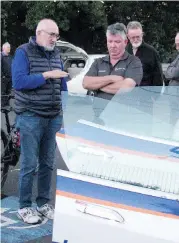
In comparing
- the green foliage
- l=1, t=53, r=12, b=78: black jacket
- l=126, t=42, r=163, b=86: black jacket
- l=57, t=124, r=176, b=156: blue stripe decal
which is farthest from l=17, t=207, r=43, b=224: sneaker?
the green foliage

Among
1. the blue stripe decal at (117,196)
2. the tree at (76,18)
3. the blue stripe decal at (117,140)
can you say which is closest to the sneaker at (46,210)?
the blue stripe decal at (117,140)

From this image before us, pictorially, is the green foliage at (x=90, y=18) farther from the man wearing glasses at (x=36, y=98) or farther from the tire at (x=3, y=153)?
the man wearing glasses at (x=36, y=98)

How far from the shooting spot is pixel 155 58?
16.8 ft

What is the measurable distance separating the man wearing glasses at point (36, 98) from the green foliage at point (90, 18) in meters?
18.0

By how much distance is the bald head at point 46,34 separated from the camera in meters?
3.86

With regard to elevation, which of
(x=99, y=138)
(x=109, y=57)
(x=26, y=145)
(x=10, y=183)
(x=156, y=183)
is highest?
(x=109, y=57)

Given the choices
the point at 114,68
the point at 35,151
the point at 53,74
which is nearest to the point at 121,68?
the point at 114,68

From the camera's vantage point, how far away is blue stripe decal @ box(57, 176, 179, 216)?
1.94 metres

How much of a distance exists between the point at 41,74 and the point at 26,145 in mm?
583

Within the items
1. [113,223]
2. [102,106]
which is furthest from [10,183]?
[113,223]

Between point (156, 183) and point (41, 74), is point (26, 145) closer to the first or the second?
point (41, 74)

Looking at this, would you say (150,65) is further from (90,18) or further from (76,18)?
(76,18)

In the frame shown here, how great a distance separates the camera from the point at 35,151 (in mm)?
4004

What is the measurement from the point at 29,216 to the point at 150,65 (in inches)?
79.6
